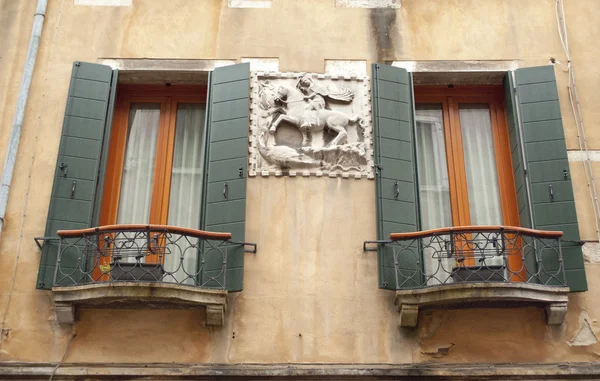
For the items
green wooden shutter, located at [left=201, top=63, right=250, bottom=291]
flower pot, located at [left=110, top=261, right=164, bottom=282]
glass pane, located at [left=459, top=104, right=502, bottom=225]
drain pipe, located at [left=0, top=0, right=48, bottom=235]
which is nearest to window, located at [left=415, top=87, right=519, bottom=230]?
glass pane, located at [left=459, top=104, right=502, bottom=225]

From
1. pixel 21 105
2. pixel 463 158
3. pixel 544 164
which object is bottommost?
pixel 544 164

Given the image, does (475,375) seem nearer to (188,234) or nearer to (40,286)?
(188,234)

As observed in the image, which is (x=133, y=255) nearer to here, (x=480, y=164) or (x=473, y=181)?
(x=473, y=181)

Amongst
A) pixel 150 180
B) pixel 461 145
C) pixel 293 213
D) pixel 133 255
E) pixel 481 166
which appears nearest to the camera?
pixel 133 255

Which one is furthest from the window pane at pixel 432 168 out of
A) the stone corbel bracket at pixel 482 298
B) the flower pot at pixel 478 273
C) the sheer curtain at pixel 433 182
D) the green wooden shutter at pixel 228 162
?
the green wooden shutter at pixel 228 162

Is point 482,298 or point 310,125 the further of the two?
point 310,125

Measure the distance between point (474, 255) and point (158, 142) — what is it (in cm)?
395

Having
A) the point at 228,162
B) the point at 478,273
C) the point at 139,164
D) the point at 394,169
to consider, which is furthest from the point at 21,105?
the point at 478,273

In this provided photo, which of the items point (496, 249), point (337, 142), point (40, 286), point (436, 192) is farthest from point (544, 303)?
point (40, 286)

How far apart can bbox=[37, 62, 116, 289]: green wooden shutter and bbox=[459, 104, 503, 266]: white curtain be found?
4.28 metres

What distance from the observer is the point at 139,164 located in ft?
33.7

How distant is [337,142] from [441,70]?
166cm

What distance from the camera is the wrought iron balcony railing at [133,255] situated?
28.9ft

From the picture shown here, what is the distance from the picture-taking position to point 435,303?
28.8 ft
